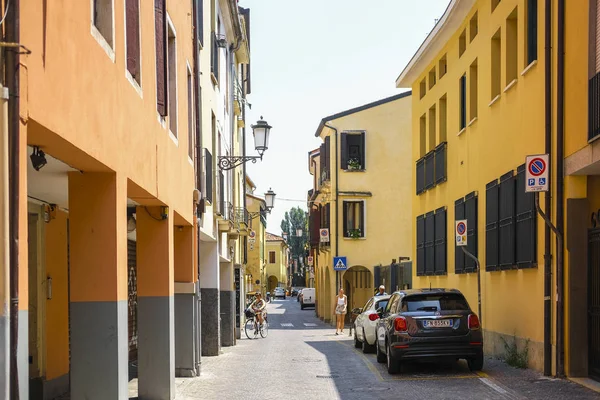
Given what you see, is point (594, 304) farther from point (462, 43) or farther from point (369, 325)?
point (462, 43)

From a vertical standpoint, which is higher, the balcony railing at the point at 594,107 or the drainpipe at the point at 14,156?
the balcony railing at the point at 594,107

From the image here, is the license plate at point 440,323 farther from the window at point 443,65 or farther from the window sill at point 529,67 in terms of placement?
the window at point 443,65

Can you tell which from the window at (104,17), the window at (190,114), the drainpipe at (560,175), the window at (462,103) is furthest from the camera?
the window at (462,103)

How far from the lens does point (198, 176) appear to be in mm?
17125

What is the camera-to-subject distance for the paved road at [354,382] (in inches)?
510

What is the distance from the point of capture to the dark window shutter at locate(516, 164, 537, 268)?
51.0 ft

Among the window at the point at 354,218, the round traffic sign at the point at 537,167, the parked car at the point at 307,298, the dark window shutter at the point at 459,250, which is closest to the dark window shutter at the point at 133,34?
the round traffic sign at the point at 537,167

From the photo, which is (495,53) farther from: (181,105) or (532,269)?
(181,105)

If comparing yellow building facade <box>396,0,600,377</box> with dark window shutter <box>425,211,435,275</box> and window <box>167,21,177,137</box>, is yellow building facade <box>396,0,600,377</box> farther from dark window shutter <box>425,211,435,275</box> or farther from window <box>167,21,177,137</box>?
window <box>167,21,177,137</box>

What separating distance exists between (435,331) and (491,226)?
14.4 ft

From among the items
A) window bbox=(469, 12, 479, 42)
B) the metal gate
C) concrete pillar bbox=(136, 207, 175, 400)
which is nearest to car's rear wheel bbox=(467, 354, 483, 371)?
the metal gate

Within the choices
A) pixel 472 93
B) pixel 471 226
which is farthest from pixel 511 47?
pixel 471 226

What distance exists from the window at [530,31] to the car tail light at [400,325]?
539cm

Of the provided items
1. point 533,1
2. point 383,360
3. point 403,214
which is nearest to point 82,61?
point 533,1
